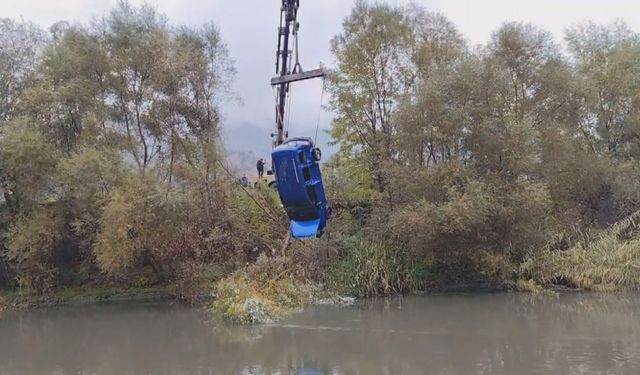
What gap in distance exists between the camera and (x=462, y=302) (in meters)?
16.2

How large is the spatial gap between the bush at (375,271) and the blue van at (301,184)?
15.8 feet

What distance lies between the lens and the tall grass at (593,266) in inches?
655

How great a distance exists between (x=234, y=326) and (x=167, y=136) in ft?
26.6

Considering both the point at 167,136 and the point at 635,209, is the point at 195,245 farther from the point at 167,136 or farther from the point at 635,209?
the point at 635,209

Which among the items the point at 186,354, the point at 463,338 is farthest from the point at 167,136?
the point at 463,338

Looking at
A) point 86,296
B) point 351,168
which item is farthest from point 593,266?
point 86,296

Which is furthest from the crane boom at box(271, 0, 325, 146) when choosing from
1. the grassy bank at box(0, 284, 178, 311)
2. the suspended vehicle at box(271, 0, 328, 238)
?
the grassy bank at box(0, 284, 178, 311)

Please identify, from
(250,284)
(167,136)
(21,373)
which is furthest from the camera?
(167,136)

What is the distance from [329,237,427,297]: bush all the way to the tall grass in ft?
10.2

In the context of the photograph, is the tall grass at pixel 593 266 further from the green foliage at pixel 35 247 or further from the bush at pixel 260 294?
the green foliage at pixel 35 247

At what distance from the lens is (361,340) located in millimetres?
12414

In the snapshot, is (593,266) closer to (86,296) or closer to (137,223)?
(137,223)

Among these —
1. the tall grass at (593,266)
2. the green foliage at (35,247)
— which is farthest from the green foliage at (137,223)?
Answer: the tall grass at (593,266)

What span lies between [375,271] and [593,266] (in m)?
5.86
